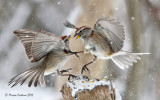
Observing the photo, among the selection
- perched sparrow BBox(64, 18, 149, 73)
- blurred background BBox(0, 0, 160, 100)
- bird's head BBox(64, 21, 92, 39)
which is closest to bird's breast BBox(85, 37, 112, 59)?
perched sparrow BBox(64, 18, 149, 73)

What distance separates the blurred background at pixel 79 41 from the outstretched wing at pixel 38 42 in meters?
1.62

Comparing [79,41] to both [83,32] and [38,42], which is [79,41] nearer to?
[83,32]

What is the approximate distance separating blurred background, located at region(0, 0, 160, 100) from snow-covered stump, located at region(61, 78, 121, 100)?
4.73ft

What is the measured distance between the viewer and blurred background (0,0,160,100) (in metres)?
4.96

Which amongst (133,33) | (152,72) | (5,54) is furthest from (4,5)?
(152,72)

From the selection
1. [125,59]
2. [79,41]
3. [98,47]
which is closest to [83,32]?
[98,47]

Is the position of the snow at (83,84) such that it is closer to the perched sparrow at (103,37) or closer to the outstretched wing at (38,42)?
the perched sparrow at (103,37)

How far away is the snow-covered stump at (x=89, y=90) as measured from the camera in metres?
3.13

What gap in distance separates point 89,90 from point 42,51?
2.06 ft

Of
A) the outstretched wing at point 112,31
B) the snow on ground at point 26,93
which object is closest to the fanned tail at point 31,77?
the outstretched wing at point 112,31

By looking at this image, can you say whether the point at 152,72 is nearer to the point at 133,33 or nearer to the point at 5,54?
the point at 133,33

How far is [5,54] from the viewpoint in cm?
605

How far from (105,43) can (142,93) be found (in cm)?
231

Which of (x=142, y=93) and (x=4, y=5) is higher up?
(x=4, y=5)
